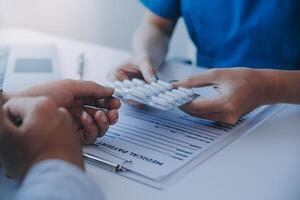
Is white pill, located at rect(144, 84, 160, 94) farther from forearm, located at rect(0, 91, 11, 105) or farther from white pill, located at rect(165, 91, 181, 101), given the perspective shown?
forearm, located at rect(0, 91, 11, 105)

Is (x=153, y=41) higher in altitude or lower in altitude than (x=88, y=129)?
higher

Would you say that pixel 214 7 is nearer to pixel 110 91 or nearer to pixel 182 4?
pixel 182 4

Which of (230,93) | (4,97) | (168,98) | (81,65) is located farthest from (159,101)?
(81,65)

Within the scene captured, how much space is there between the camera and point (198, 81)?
71cm

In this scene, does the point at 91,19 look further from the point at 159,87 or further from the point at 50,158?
the point at 50,158

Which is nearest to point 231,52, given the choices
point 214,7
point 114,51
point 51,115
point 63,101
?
point 214,7

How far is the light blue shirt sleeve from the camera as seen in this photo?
1.35 ft

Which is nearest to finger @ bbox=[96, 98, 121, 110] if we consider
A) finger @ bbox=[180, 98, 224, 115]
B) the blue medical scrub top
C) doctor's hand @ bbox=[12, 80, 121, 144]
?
doctor's hand @ bbox=[12, 80, 121, 144]

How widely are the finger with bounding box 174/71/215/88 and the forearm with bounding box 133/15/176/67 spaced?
0.68 feet

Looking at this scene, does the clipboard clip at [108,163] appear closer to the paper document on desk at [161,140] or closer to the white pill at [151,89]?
the paper document on desk at [161,140]

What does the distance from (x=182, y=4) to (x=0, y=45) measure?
0.44 m

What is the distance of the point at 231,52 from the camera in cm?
102

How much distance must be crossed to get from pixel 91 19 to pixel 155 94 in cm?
92

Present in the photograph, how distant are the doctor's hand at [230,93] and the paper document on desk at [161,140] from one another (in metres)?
0.02
